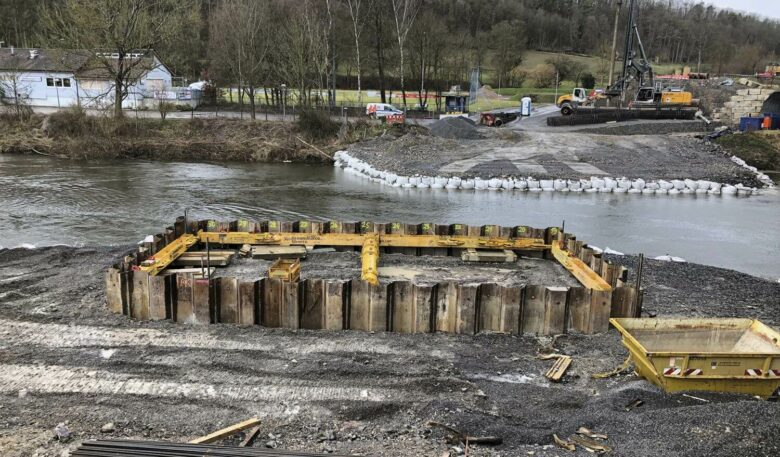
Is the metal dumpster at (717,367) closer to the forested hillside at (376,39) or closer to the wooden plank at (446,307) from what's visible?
the wooden plank at (446,307)

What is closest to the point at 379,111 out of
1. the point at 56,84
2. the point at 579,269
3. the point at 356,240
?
the point at 56,84

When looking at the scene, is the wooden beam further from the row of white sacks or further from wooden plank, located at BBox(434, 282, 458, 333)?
the row of white sacks

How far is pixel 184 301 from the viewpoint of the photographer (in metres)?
8.86

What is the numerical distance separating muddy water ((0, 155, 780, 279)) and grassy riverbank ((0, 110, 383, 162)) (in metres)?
4.48

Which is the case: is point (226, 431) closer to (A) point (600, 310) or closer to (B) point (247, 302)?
(B) point (247, 302)

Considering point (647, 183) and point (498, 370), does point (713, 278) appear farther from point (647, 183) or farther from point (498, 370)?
point (647, 183)

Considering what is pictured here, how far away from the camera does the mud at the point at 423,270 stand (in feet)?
37.0

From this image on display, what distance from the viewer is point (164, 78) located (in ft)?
170

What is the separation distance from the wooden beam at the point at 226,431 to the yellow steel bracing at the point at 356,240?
6801 millimetres

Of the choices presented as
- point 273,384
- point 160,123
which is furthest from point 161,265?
point 160,123

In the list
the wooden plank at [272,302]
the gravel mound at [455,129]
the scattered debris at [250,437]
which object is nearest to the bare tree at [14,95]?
the gravel mound at [455,129]

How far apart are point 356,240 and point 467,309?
449cm

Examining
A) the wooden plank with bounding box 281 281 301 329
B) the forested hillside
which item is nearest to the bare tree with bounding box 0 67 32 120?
the forested hillside

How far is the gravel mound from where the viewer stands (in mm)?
33750
